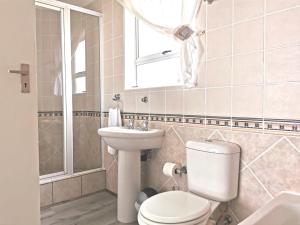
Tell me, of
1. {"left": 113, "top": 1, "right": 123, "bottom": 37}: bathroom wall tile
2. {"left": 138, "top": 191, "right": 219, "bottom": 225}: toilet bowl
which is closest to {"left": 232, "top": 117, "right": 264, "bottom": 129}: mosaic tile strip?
{"left": 138, "top": 191, "right": 219, "bottom": 225}: toilet bowl

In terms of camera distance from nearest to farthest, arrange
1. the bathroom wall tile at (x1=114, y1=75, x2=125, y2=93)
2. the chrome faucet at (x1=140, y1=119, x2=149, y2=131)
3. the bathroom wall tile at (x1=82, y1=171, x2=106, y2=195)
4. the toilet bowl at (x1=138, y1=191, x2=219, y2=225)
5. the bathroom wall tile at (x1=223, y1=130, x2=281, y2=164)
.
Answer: the toilet bowl at (x1=138, y1=191, x2=219, y2=225) → the bathroom wall tile at (x1=223, y1=130, x2=281, y2=164) → the chrome faucet at (x1=140, y1=119, x2=149, y2=131) → the bathroom wall tile at (x1=114, y1=75, x2=125, y2=93) → the bathroom wall tile at (x1=82, y1=171, x2=106, y2=195)

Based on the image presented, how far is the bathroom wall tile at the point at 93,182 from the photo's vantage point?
103 inches

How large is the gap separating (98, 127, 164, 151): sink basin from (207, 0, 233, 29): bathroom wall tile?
35.9 inches

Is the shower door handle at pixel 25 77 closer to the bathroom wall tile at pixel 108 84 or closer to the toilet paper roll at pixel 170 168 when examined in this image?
the toilet paper roll at pixel 170 168

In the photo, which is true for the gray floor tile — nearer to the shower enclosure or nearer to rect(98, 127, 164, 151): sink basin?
the shower enclosure

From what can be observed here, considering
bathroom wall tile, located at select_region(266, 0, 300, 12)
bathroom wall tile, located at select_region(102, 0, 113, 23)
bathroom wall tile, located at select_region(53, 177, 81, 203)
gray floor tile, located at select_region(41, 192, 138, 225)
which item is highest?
bathroom wall tile, located at select_region(102, 0, 113, 23)

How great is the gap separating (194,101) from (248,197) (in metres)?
0.72

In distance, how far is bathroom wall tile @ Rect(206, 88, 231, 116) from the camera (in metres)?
1.54

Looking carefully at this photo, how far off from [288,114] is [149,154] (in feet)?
3.99

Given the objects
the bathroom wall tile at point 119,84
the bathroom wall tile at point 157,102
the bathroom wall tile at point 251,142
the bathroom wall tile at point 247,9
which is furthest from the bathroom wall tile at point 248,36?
the bathroom wall tile at point 119,84

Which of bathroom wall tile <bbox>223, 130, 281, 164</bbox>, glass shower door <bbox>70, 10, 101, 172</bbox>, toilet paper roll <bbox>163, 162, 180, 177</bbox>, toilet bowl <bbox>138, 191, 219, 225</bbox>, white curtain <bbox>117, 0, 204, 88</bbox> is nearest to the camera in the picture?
toilet bowl <bbox>138, 191, 219, 225</bbox>

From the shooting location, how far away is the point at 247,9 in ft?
4.67

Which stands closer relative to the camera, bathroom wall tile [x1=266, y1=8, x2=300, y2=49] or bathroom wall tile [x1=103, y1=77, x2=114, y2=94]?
bathroom wall tile [x1=266, y1=8, x2=300, y2=49]

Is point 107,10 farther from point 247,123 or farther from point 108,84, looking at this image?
point 247,123
